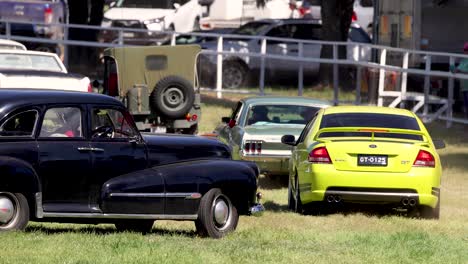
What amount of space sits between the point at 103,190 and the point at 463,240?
12.0 ft

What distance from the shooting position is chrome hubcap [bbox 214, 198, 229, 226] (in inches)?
484

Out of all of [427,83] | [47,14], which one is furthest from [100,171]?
[47,14]

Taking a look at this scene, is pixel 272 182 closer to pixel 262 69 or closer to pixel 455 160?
pixel 455 160

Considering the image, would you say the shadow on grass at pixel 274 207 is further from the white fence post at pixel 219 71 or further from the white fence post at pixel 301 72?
the white fence post at pixel 219 71

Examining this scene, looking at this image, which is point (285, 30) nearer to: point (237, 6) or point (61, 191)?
point (237, 6)

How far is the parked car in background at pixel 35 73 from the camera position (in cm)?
1980

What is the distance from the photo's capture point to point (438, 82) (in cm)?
2652

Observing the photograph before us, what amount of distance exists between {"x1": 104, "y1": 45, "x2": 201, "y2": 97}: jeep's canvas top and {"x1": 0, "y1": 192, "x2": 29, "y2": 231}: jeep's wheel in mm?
12743

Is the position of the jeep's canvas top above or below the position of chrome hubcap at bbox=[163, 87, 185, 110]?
above

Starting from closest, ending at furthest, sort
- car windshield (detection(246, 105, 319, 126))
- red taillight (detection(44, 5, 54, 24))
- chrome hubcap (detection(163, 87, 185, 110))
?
car windshield (detection(246, 105, 319, 126)) → chrome hubcap (detection(163, 87, 185, 110)) → red taillight (detection(44, 5, 54, 24))

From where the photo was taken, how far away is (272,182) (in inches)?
780

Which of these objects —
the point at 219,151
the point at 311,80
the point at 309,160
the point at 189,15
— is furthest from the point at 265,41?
the point at 219,151

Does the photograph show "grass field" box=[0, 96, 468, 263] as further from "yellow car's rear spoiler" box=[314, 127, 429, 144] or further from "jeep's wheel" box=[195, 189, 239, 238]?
"yellow car's rear spoiler" box=[314, 127, 429, 144]

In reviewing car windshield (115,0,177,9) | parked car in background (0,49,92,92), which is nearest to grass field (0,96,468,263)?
parked car in background (0,49,92,92)
